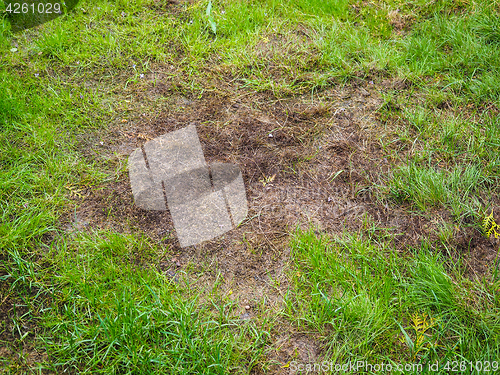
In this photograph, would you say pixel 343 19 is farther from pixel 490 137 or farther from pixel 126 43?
pixel 126 43

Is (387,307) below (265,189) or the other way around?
below

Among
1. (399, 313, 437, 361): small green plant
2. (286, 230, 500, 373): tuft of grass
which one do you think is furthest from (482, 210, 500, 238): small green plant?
(399, 313, 437, 361): small green plant

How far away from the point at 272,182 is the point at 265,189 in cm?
7

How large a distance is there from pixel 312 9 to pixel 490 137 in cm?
185

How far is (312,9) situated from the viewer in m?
3.41

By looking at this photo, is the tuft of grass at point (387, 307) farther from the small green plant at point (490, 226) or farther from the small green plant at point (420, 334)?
the small green plant at point (490, 226)

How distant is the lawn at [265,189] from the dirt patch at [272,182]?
0.5 inches

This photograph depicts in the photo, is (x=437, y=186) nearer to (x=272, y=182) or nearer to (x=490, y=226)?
(x=490, y=226)

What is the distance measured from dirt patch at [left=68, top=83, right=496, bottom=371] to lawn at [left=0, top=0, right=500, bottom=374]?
0.01 metres

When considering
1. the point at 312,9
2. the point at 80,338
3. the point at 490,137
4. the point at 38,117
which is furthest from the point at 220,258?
the point at 312,9

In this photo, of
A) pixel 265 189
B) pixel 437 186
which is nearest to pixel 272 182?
pixel 265 189

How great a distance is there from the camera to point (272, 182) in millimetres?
2436

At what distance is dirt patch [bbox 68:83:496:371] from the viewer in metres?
2.09

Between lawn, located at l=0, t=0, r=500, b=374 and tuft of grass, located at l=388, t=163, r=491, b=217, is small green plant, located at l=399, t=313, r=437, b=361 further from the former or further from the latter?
tuft of grass, located at l=388, t=163, r=491, b=217
